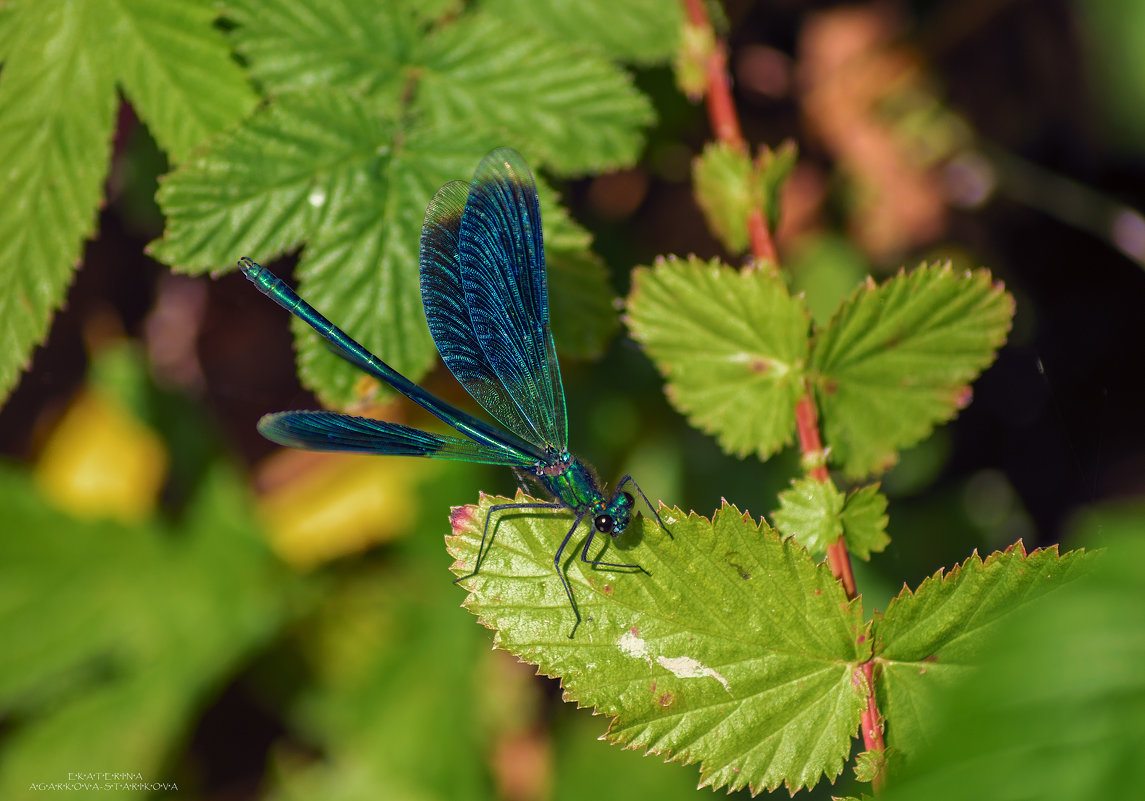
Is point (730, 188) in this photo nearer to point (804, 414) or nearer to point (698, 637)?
point (804, 414)

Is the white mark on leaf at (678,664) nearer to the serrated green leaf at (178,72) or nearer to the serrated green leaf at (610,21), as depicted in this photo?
the serrated green leaf at (178,72)

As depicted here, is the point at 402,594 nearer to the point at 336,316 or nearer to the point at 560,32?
the point at 336,316

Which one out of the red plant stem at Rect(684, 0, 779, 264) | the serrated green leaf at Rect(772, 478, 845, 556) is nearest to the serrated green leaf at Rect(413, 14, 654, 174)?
the red plant stem at Rect(684, 0, 779, 264)

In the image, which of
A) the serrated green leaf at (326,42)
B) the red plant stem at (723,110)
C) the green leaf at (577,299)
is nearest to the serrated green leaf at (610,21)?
the red plant stem at (723,110)

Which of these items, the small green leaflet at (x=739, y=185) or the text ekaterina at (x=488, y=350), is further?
the small green leaflet at (x=739, y=185)

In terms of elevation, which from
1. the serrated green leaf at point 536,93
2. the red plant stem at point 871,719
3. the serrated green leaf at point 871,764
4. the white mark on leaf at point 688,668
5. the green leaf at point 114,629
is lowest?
the green leaf at point 114,629

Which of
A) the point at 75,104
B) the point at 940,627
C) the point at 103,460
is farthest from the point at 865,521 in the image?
the point at 103,460

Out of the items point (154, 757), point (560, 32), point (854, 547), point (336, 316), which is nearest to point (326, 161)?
point (336, 316)
